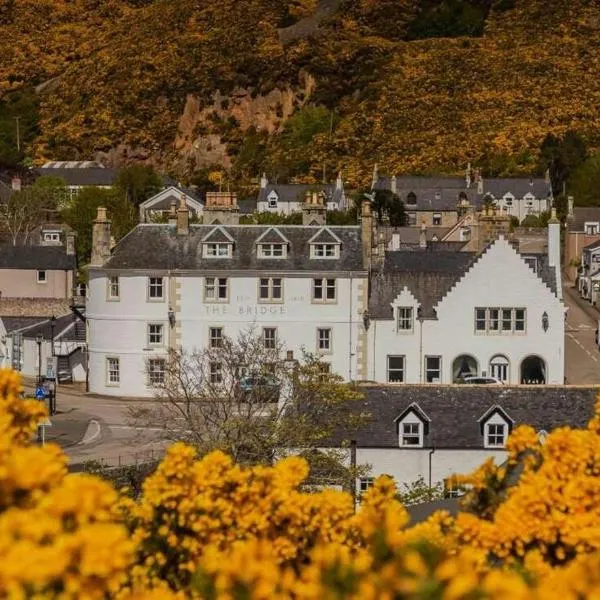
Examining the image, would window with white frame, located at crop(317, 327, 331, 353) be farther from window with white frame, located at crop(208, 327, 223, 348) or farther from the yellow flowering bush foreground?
the yellow flowering bush foreground

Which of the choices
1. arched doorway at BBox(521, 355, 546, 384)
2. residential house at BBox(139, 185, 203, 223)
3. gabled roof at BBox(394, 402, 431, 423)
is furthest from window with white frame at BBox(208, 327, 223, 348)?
residential house at BBox(139, 185, 203, 223)

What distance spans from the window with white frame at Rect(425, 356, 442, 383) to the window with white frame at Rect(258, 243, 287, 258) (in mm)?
7001

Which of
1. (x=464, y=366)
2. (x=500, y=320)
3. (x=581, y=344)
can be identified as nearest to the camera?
(x=500, y=320)

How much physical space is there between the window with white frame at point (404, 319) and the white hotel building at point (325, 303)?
38 mm

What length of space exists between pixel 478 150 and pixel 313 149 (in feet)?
63.0

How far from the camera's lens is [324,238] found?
61844mm

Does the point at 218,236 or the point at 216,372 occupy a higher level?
the point at 218,236

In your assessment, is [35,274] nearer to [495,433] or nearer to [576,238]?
[576,238]

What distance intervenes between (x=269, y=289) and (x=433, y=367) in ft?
22.9

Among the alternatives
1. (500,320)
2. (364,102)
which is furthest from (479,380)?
(364,102)

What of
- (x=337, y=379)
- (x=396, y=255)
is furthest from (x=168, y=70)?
(x=337, y=379)

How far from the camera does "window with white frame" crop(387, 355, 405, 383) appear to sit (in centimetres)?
6031

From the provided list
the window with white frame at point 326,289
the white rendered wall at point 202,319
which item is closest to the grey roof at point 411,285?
the white rendered wall at point 202,319

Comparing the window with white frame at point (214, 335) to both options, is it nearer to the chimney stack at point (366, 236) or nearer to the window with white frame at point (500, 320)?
the chimney stack at point (366, 236)
